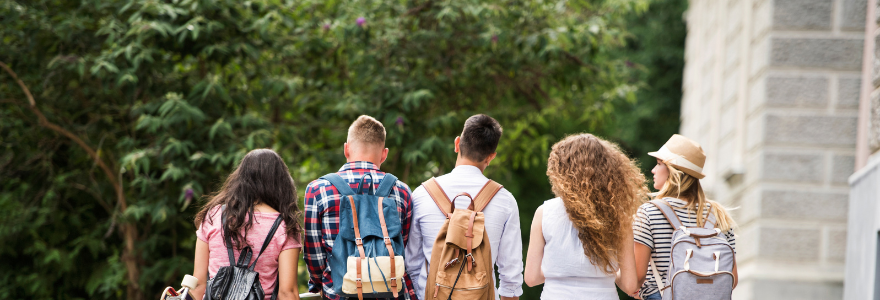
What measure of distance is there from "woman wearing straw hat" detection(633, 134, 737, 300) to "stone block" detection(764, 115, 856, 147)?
291cm

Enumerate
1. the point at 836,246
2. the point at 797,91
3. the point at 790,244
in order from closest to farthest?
the point at 836,246, the point at 790,244, the point at 797,91

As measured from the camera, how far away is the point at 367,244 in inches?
145

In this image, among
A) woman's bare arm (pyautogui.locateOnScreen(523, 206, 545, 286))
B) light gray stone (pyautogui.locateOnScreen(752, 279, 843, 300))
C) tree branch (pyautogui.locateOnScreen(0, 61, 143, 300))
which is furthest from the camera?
tree branch (pyautogui.locateOnScreen(0, 61, 143, 300))

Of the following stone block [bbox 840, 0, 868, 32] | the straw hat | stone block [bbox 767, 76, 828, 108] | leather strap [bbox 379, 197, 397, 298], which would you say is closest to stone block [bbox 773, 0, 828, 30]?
stone block [bbox 840, 0, 868, 32]

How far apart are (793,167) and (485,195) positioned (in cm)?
374

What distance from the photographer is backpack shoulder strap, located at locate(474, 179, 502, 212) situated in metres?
3.80

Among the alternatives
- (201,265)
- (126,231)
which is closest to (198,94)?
(126,231)

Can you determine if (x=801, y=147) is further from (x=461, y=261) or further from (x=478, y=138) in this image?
(x=461, y=261)

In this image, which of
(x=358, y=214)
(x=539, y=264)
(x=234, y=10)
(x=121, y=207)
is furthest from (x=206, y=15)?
(x=539, y=264)

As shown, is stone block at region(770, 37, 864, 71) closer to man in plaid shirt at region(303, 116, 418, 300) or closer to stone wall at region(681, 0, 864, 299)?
stone wall at region(681, 0, 864, 299)

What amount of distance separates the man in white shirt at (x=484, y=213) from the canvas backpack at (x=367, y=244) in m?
0.16

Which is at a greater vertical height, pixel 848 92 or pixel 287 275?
pixel 848 92

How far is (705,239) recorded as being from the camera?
3.75 meters

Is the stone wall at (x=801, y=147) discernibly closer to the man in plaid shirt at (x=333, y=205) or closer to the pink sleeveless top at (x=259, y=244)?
the man in plaid shirt at (x=333, y=205)
